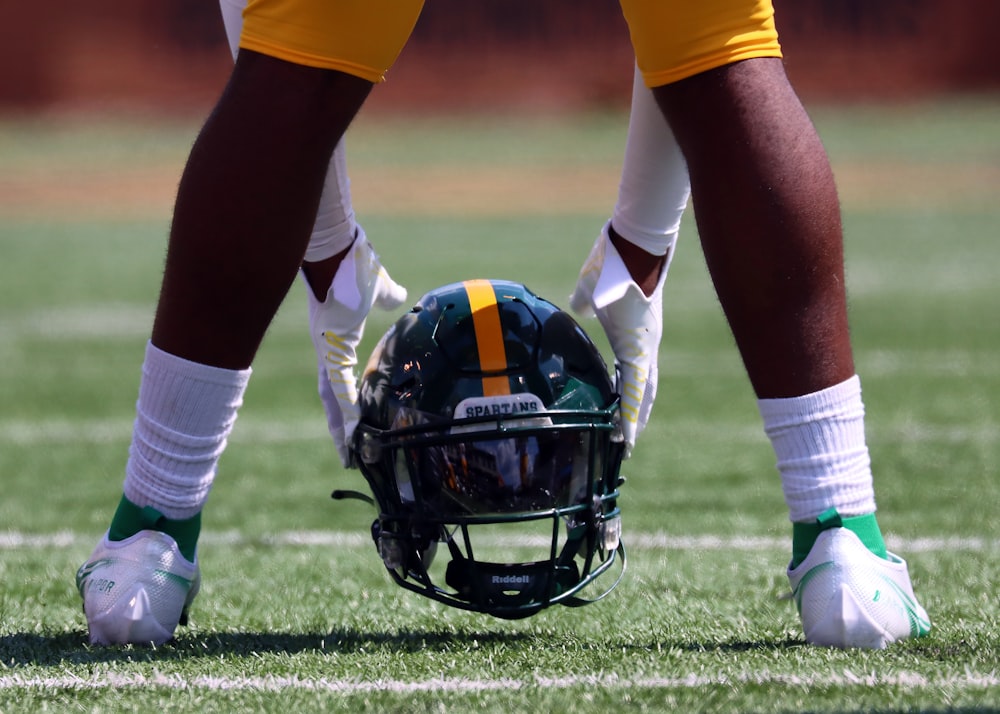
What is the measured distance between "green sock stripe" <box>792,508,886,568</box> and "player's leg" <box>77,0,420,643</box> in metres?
0.75

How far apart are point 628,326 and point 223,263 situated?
2.04 ft

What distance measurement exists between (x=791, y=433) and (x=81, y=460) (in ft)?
8.23

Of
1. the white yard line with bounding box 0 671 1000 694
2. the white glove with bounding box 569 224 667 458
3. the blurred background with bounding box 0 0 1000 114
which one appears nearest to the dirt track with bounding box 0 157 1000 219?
the blurred background with bounding box 0 0 1000 114

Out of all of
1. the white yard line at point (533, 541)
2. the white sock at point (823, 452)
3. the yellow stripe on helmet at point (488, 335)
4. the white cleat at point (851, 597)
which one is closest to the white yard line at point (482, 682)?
the white cleat at point (851, 597)

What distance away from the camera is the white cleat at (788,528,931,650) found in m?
1.78

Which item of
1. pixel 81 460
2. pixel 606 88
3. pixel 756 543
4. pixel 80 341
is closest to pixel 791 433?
pixel 756 543

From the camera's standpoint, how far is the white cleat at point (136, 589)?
188 cm

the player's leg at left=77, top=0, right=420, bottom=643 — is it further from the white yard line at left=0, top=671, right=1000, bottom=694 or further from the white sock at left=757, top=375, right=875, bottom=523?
the white sock at left=757, top=375, right=875, bottom=523

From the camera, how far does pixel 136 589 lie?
189cm

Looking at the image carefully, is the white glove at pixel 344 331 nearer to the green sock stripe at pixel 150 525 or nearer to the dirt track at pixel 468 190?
the green sock stripe at pixel 150 525

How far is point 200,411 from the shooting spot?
192 cm

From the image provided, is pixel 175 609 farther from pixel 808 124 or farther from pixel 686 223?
pixel 686 223

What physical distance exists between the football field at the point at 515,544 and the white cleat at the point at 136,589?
1.4 inches

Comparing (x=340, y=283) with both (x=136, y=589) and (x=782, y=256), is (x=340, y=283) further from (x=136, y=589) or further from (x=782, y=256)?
(x=782, y=256)
